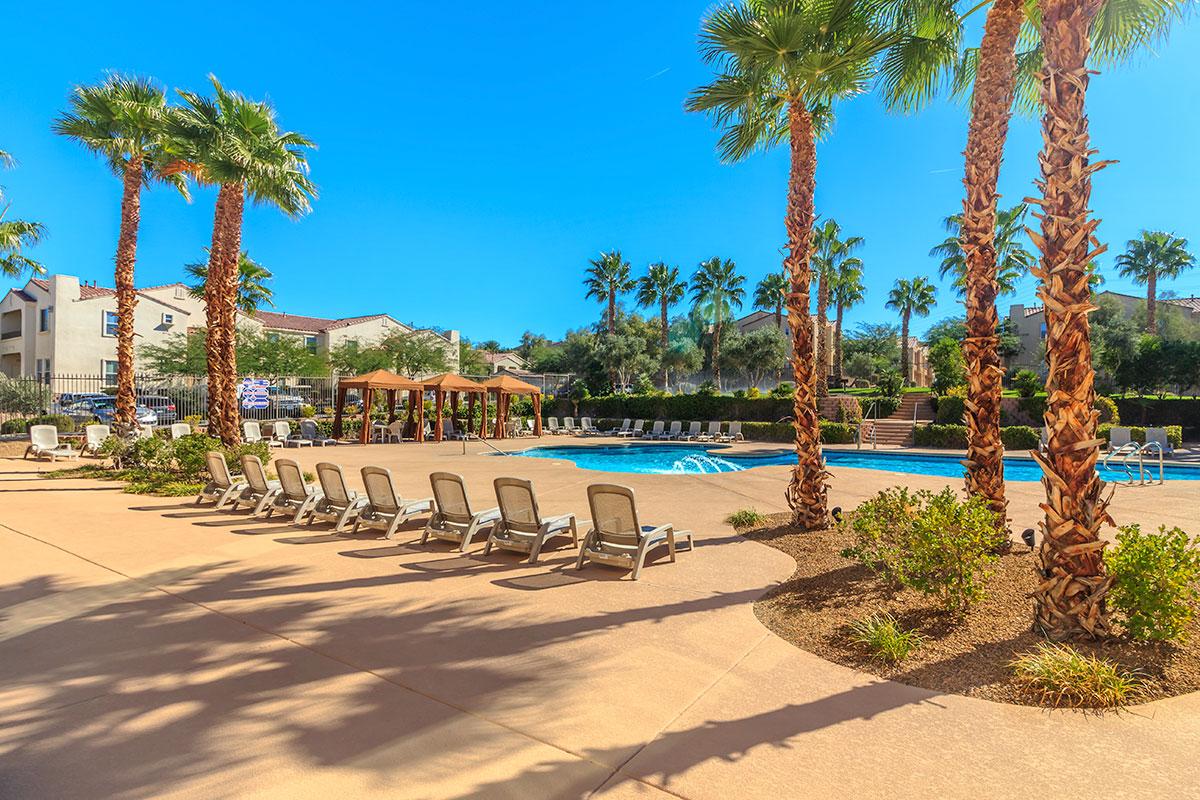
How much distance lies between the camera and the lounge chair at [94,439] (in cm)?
1641

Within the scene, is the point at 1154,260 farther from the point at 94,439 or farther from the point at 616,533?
the point at 94,439

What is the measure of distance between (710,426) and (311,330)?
33.9m

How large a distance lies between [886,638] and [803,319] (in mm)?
4884

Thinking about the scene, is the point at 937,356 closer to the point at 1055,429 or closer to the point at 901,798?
the point at 1055,429

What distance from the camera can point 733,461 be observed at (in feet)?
68.4

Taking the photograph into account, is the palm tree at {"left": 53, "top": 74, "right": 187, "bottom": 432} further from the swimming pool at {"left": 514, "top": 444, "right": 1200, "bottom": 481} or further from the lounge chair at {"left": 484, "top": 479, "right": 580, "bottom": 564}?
the lounge chair at {"left": 484, "top": 479, "right": 580, "bottom": 564}

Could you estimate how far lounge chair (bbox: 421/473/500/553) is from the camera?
23.6ft

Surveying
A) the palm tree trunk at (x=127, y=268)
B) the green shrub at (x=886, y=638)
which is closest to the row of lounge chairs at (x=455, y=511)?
the green shrub at (x=886, y=638)

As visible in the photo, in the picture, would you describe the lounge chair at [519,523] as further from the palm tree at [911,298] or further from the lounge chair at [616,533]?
the palm tree at [911,298]

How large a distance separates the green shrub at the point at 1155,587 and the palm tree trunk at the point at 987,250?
2.30 metres

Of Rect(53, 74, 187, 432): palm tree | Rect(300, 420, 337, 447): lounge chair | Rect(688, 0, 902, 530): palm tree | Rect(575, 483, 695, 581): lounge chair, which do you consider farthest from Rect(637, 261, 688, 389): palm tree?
Rect(575, 483, 695, 581): lounge chair

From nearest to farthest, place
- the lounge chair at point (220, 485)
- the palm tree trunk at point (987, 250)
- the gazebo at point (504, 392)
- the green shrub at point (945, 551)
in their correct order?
the green shrub at point (945, 551) → the palm tree trunk at point (987, 250) → the lounge chair at point (220, 485) → the gazebo at point (504, 392)

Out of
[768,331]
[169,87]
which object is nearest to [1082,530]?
[169,87]

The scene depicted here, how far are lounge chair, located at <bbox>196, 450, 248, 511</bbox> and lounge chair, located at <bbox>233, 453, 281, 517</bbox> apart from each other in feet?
0.41
